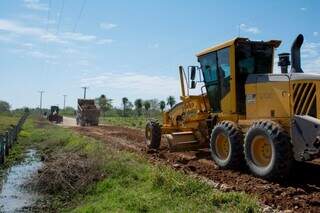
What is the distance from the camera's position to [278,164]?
9875mm

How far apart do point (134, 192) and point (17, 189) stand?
5.46 m

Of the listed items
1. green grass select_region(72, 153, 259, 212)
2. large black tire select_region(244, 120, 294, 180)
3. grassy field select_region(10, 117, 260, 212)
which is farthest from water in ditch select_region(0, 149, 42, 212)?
large black tire select_region(244, 120, 294, 180)

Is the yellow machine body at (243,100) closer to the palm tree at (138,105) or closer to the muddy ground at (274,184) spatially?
the muddy ground at (274,184)

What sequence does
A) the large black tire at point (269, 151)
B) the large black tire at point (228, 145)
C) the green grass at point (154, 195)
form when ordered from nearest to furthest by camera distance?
the green grass at point (154, 195)
the large black tire at point (269, 151)
the large black tire at point (228, 145)

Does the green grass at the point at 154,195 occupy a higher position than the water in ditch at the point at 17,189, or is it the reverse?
the green grass at the point at 154,195

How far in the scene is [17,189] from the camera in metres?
14.1

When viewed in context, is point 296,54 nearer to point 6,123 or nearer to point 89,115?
point 89,115

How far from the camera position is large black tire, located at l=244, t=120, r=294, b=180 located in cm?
985

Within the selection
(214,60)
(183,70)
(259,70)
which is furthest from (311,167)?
(183,70)

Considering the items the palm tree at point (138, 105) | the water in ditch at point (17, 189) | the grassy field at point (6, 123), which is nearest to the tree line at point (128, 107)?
the palm tree at point (138, 105)

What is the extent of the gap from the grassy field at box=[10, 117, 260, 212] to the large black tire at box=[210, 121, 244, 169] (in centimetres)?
150

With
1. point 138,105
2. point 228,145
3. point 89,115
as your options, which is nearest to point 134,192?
point 228,145

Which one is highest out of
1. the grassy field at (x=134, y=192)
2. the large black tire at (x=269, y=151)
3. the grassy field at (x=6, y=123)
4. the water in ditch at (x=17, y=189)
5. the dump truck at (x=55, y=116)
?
the dump truck at (x=55, y=116)

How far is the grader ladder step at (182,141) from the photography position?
→ 14.8 m
